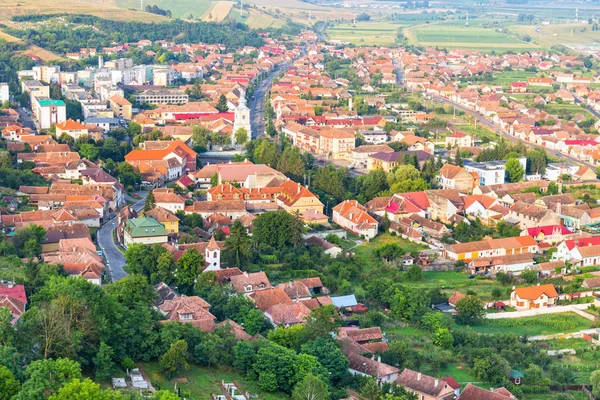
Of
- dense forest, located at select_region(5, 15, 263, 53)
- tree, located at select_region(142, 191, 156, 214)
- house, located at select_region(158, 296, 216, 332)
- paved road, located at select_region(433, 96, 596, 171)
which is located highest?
dense forest, located at select_region(5, 15, 263, 53)

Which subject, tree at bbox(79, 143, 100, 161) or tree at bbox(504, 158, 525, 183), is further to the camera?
tree at bbox(79, 143, 100, 161)

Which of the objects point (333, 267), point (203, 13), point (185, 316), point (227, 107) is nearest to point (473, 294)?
point (333, 267)

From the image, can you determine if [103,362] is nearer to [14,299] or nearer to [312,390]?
[312,390]

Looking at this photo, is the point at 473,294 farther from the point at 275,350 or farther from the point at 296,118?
the point at 296,118

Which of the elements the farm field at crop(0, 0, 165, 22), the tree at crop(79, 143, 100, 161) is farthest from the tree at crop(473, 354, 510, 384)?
the farm field at crop(0, 0, 165, 22)

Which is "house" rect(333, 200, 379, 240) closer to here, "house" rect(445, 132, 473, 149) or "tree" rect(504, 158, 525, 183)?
"tree" rect(504, 158, 525, 183)

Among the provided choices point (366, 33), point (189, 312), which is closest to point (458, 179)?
point (189, 312)

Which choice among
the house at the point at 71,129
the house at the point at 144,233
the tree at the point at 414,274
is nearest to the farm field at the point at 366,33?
the house at the point at 71,129
